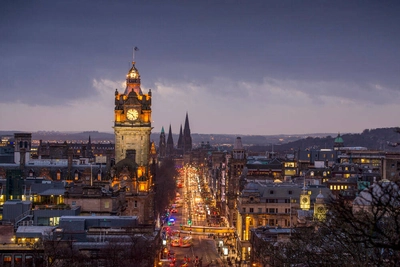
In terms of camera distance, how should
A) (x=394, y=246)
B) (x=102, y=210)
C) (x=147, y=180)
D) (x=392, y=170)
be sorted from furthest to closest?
1. (x=392, y=170)
2. (x=147, y=180)
3. (x=102, y=210)
4. (x=394, y=246)

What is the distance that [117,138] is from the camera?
14475 centimetres

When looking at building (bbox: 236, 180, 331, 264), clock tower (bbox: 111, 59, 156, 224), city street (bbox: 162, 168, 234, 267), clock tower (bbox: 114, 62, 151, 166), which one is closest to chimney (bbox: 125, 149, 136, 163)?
clock tower (bbox: 111, 59, 156, 224)

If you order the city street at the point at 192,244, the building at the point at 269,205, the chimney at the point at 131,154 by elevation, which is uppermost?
the chimney at the point at 131,154

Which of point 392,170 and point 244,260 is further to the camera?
point 392,170

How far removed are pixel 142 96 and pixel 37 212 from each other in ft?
153

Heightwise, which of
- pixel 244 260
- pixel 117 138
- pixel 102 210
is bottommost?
pixel 244 260

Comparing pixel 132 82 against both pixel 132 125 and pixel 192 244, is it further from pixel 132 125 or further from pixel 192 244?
pixel 192 244

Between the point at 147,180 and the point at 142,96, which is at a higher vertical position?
the point at 142,96

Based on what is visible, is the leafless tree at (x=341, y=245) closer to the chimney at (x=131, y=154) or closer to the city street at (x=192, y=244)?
the city street at (x=192, y=244)

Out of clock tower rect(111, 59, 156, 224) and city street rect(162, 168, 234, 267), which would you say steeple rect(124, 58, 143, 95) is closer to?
clock tower rect(111, 59, 156, 224)

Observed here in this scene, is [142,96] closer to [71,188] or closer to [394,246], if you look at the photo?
[71,188]

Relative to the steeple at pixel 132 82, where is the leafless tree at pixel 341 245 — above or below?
below

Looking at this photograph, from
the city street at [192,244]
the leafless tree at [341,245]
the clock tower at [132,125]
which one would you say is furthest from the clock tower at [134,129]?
the leafless tree at [341,245]

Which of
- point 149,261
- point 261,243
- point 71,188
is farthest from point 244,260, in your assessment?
point 149,261
